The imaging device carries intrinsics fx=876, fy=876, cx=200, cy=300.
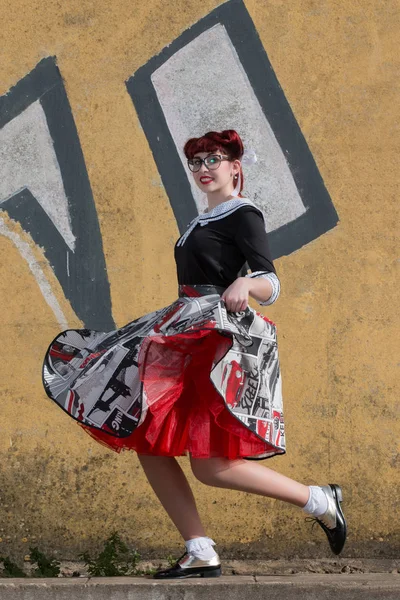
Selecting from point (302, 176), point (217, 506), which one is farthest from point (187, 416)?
point (302, 176)

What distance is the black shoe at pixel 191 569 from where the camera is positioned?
117 inches

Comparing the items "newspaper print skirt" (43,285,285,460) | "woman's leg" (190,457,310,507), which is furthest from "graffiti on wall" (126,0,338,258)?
"woman's leg" (190,457,310,507)

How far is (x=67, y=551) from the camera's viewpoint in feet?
13.7

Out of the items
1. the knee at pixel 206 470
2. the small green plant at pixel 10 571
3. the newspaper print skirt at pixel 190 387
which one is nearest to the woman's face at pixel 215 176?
the newspaper print skirt at pixel 190 387

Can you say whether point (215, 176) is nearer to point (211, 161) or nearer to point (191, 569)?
point (211, 161)

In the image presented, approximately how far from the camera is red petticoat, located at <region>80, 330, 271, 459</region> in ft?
9.22

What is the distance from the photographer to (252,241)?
287 cm

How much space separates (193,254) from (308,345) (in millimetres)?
1441

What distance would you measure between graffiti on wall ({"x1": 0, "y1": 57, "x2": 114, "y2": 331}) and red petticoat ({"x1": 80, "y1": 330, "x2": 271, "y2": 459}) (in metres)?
1.41

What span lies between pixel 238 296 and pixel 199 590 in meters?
0.95

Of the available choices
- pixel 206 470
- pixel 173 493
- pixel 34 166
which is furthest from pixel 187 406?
pixel 34 166

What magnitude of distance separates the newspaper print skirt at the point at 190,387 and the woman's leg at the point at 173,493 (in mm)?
93

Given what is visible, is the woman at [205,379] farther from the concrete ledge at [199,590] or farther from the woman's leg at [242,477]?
the concrete ledge at [199,590]

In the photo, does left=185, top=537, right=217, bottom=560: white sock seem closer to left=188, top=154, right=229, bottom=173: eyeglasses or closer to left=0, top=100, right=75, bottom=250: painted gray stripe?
left=188, top=154, right=229, bottom=173: eyeglasses
